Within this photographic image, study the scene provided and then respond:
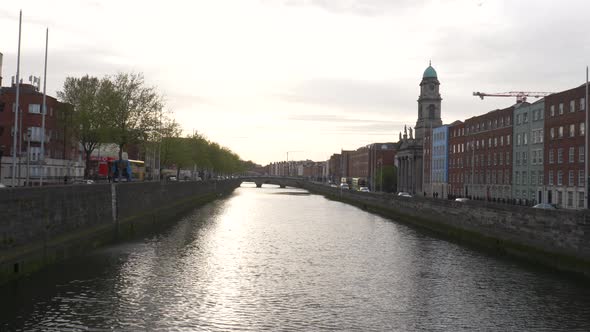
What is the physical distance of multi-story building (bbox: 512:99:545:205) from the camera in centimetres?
9338

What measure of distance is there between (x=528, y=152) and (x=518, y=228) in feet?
199

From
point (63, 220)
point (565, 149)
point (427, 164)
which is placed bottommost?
point (63, 220)

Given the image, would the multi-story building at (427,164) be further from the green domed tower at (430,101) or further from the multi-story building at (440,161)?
the green domed tower at (430,101)

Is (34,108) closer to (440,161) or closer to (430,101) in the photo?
(440,161)

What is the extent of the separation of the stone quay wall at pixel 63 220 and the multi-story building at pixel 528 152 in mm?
57821

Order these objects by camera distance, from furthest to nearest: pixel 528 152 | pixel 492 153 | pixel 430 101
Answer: pixel 430 101 < pixel 492 153 < pixel 528 152

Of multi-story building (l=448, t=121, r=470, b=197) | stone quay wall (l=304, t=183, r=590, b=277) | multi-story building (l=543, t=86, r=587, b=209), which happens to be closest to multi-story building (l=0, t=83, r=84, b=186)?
stone quay wall (l=304, t=183, r=590, b=277)

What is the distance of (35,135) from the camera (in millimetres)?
89625

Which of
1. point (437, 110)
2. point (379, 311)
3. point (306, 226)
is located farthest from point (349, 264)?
point (437, 110)

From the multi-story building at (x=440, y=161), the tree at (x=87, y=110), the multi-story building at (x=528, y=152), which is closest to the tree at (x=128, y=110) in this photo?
the tree at (x=87, y=110)

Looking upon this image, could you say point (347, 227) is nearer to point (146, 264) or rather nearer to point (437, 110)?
point (146, 264)

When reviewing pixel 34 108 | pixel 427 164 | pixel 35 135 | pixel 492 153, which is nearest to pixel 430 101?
pixel 427 164

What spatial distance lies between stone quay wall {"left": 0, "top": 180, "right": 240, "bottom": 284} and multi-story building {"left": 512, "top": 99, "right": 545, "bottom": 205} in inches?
2276

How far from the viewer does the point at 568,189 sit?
8181 cm
